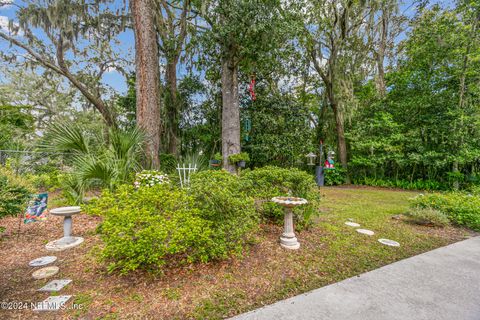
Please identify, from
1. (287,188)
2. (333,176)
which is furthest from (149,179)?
(333,176)

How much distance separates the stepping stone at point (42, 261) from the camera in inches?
83.4

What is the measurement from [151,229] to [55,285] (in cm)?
92

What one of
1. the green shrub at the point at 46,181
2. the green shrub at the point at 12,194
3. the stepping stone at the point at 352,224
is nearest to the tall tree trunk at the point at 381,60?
the stepping stone at the point at 352,224

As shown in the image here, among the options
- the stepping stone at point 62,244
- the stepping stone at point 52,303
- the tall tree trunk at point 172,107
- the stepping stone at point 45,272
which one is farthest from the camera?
the tall tree trunk at point 172,107

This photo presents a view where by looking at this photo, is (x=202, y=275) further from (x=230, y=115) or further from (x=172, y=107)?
(x=172, y=107)

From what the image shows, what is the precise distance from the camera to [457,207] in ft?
12.8

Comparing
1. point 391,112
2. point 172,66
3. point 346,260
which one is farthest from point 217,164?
point 391,112

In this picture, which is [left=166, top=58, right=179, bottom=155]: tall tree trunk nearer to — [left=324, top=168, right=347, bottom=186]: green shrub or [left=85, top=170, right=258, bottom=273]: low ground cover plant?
[left=85, top=170, right=258, bottom=273]: low ground cover plant

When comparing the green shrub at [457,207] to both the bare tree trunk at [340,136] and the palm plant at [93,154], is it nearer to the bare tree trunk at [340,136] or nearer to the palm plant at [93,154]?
the palm plant at [93,154]

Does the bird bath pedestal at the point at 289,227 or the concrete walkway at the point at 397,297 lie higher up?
the bird bath pedestal at the point at 289,227

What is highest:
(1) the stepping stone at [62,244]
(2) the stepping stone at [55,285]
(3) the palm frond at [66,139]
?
(3) the palm frond at [66,139]

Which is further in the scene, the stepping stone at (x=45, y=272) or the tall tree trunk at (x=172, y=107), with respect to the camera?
the tall tree trunk at (x=172, y=107)

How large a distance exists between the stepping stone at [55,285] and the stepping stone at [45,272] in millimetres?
151

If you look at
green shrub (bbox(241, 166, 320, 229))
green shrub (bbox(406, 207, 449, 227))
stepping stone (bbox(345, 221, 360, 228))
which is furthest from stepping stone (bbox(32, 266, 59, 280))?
green shrub (bbox(406, 207, 449, 227))
